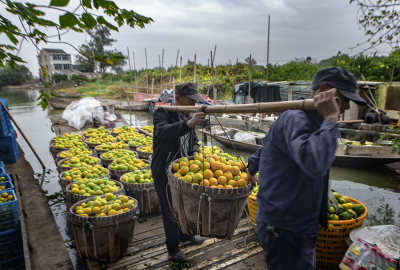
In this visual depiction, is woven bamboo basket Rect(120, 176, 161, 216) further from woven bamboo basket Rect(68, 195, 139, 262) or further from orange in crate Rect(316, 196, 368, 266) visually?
orange in crate Rect(316, 196, 368, 266)

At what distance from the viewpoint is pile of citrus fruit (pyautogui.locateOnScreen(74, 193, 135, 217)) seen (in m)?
3.25

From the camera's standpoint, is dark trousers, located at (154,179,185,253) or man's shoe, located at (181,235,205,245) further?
man's shoe, located at (181,235,205,245)

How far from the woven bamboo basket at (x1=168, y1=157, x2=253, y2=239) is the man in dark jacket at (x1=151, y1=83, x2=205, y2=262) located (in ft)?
1.57

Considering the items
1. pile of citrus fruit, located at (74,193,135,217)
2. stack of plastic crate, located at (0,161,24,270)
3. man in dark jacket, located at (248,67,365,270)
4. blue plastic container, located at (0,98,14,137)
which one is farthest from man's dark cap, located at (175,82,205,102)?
blue plastic container, located at (0,98,14,137)

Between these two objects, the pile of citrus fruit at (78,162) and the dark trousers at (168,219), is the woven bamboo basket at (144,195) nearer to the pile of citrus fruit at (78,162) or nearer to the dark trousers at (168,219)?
the dark trousers at (168,219)

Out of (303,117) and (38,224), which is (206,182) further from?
(38,224)

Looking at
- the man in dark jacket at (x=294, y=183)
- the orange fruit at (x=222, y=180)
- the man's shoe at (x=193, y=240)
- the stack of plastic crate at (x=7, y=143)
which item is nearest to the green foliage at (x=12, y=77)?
the stack of plastic crate at (x=7, y=143)

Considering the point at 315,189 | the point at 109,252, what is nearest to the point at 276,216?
the point at 315,189

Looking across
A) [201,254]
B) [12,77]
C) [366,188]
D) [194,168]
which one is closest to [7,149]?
A: [201,254]

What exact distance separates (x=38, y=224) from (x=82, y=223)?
1470 millimetres

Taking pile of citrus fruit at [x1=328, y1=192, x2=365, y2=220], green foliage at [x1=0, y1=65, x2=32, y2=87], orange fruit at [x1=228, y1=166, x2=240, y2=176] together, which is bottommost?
pile of citrus fruit at [x1=328, y1=192, x2=365, y2=220]

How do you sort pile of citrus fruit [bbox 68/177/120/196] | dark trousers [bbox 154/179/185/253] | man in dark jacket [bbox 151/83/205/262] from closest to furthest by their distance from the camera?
man in dark jacket [bbox 151/83/205/262] < dark trousers [bbox 154/179/185/253] < pile of citrus fruit [bbox 68/177/120/196]

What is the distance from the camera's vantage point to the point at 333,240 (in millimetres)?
3174

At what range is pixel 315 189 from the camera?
1.58 m
